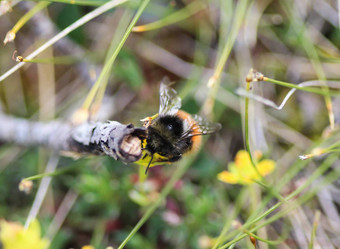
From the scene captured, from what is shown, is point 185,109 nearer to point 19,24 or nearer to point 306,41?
point 306,41

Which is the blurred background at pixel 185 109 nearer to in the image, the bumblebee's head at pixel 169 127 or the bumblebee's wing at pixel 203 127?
the bumblebee's wing at pixel 203 127

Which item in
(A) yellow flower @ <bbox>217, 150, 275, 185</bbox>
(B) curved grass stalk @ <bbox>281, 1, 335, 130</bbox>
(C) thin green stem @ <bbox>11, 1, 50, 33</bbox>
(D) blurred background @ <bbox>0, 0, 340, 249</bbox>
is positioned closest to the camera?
(C) thin green stem @ <bbox>11, 1, 50, 33</bbox>

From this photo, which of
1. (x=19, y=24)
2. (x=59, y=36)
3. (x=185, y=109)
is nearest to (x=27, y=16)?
(x=19, y=24)

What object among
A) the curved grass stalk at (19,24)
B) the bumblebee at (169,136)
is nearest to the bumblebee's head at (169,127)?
the bumblebee at (169,136)

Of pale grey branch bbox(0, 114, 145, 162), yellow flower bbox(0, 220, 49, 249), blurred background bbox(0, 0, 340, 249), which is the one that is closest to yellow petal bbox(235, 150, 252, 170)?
blurred background bbox(0, 0, 340, 249)

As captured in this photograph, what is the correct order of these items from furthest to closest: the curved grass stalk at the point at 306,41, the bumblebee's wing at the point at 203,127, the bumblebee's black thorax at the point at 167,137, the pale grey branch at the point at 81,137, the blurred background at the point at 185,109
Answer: the curved grass stalk at the point at 306,41 → the blurred background at the point at 185,109 → the bumblebee's wing at the point at 203,127 → the bumblebee's black thorax at the point at 167,137 → the pale grey branch at the point at 81,137

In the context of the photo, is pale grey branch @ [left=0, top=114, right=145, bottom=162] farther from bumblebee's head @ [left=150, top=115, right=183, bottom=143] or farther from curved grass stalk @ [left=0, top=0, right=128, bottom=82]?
curved grass stalk @ [left=0, top=0, right=128, bottom=82]
